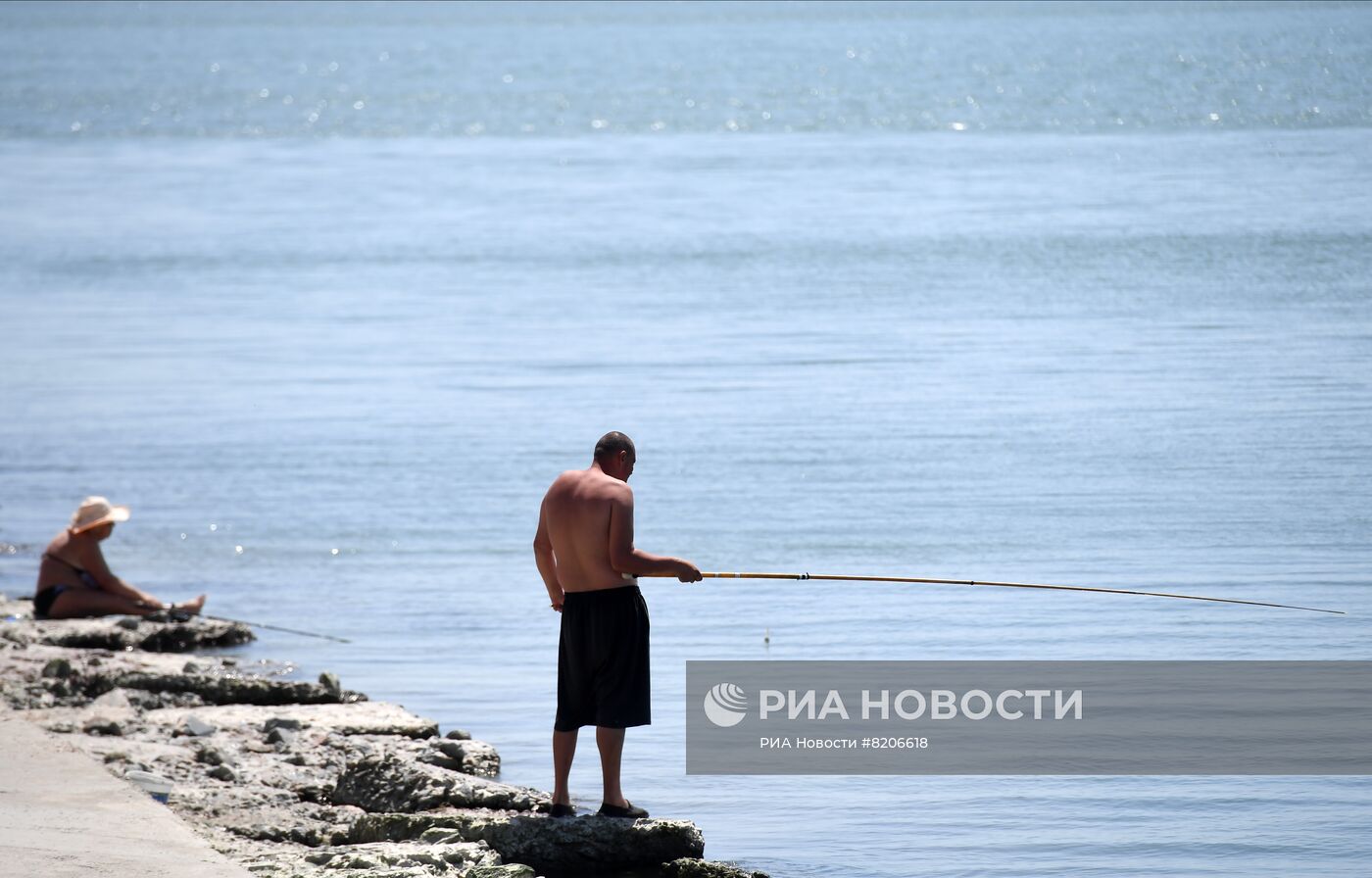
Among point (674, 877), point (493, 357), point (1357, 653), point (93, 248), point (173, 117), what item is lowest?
point (674, 877)

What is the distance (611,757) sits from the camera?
6836mm

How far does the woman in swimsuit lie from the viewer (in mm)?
11430

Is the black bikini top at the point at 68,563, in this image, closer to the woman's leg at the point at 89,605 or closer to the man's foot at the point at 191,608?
the woman's leg at the point at 89,605

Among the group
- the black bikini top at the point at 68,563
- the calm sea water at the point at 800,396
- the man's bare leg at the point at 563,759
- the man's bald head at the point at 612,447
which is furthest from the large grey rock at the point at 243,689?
the man's bald head at the point at 612,447

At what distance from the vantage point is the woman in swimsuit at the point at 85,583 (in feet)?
37.5

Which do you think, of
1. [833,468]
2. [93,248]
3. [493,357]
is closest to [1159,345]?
[833,468]

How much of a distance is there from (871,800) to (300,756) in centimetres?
244

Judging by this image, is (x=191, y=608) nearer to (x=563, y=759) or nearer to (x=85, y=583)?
(x=85, y=583)

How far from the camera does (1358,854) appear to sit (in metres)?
7.61

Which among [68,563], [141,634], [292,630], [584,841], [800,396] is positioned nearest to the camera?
[584,841]

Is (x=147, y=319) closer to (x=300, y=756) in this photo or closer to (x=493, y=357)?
(x=493, y=357)

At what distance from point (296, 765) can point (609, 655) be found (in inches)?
89.4

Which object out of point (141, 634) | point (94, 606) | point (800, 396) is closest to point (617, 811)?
point (141, 634)

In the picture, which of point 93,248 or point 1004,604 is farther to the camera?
point 93,248
